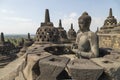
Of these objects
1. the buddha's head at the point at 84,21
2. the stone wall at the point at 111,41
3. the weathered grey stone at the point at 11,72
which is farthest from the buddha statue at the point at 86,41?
the stone wall at the point at 111,41

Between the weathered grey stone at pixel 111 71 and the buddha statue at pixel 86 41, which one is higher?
the buddha statue at pixel 86 41

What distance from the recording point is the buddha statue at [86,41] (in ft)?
11.9

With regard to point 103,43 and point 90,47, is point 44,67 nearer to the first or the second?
point 90,47

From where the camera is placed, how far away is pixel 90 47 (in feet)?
12.6

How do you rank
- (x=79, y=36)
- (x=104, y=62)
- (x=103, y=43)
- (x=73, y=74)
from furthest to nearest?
1. (x=103, y=43)
2. (x=79, y=36)
3. (x=104, y=62)
4. (x=73, y=74)

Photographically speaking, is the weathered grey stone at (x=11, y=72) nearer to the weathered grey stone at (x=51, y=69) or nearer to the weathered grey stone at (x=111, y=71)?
the weathered grey stone at (x=51, y=69)

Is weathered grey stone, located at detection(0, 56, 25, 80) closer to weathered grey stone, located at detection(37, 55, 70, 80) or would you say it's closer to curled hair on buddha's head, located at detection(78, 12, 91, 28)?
weathered grey stone, located at detection(37, 55, 70, 80)

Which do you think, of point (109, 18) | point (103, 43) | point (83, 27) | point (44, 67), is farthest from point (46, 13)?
point (44, 67)

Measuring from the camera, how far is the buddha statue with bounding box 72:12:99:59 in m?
3.64

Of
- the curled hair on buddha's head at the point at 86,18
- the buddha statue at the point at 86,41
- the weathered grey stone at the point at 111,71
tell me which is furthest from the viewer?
the curled hair on buddha's head at the point at 86,18

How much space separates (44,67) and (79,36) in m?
1.34

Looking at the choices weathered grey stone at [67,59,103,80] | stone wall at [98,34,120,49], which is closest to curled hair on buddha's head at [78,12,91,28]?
weathered grey stone at [67,59,103,80]

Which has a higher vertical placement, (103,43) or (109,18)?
(109,18)

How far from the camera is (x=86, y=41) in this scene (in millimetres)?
3873
